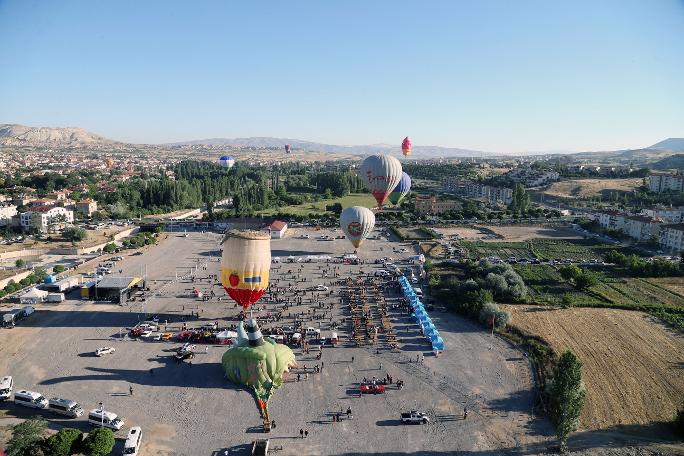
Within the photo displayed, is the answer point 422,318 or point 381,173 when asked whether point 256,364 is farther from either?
point 381,173

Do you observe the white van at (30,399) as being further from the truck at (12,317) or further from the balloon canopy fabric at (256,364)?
the truck at (12,317)

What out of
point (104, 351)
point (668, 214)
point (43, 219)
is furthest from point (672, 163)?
point (104, 351)

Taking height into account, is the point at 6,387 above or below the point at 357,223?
below

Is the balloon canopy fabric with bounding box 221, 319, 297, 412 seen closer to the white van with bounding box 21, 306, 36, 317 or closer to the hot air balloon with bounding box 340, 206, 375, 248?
the white van with bounding box 21, 306, 36, 317

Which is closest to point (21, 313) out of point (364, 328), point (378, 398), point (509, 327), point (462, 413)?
point (364, 328)

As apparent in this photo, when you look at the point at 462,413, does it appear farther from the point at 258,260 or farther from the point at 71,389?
the point at 71,389

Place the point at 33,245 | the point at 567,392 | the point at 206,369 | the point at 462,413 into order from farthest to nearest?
the point at 33,245 < the point at 206,369 < the point at 462,413 < the point at 567,392

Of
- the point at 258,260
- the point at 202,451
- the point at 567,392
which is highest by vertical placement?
the point at 258,260
